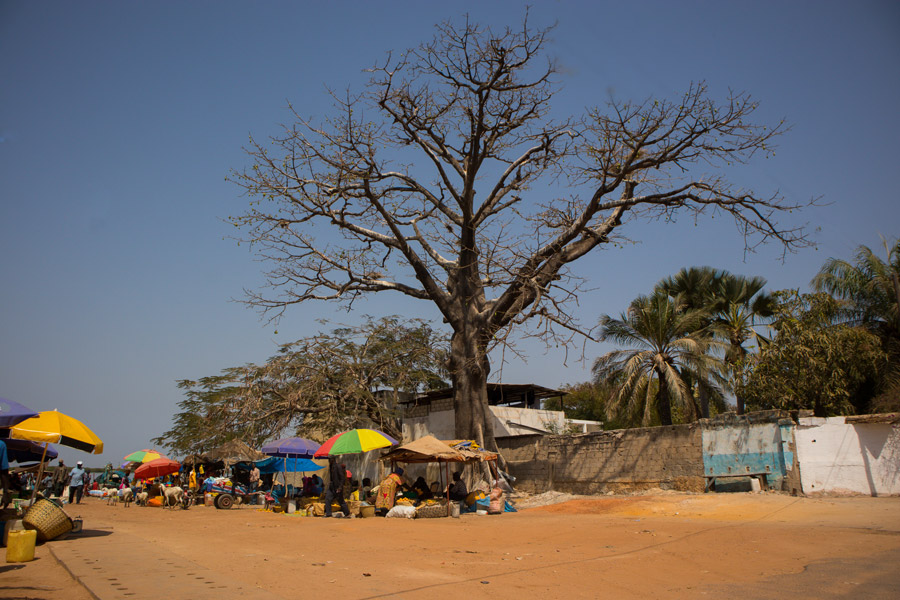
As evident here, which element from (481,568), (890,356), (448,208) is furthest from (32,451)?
(890,356)

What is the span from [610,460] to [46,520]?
41.6 ft

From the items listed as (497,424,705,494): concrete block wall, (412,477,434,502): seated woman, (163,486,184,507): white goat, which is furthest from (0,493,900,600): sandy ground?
(163,486,184,507): white goat

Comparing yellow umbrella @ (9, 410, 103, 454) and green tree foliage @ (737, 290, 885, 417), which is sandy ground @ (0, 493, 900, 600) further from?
green tree foliage @ (737, 290, 885, 417)

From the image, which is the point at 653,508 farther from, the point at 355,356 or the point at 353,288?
the point at 355,356

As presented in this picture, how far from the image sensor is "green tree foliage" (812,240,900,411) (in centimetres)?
2183

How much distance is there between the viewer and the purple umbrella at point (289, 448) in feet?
62.3

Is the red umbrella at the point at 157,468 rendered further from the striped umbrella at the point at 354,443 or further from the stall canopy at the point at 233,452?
the striped umbrella at the point at 354,443

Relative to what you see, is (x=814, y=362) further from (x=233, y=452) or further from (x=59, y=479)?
(x=59, y=479)

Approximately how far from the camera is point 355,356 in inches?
921

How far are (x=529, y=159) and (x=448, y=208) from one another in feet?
9.74

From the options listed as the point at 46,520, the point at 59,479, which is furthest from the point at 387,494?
the point at 59,479

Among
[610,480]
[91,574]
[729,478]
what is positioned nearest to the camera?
[91,574]

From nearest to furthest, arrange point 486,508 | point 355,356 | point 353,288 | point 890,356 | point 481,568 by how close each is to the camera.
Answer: point 481,568, point 486,508, point 353,288, point 890,356, point 355,356

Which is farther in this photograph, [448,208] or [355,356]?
[355,356]
